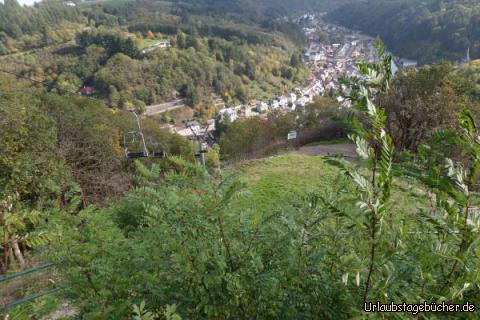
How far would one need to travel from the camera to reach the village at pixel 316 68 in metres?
46.3

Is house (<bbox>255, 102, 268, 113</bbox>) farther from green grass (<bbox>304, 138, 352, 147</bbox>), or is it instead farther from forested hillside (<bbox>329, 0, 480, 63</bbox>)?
green grass (<bbox>304, 138, 352, 147</bbox>)

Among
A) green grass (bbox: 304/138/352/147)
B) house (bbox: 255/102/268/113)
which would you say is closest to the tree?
green grass (bbox: 304/138/352/147)

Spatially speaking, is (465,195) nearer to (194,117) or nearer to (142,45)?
(194,117)

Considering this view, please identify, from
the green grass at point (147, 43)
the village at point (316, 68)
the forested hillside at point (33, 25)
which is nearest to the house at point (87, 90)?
the village at point (316, 68)

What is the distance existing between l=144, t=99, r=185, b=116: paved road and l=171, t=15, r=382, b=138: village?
18.8ft

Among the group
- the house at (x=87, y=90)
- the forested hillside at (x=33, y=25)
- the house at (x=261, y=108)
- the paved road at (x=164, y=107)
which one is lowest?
the house at (x=261, y=108)

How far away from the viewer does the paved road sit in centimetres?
4928

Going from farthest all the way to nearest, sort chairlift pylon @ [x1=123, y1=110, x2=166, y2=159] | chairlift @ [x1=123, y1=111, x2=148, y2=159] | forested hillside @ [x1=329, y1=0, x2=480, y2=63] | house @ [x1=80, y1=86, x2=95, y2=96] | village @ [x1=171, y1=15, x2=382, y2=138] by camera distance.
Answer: forested hillside @ [x1=329, y1=0, x2=480, y2=63]
village @ [x1=171, y1=15, x2=382, y2=138]
house @ [x1=80, y1=86, x2=95, y2=96]
chairlift @ [x1=123, y1=111, x2=148, y2=159]
chairlift pylon @ [x1=123, y1=110, x2=166, y2=159]

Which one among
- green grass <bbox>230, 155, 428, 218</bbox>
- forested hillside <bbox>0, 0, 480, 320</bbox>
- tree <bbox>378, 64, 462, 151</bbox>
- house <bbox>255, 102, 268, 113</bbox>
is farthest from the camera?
house <bbox>255, 102, 268, 113</bbox>

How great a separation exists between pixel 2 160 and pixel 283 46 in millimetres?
78821

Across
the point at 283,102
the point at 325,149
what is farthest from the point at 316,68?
the point at 325,149

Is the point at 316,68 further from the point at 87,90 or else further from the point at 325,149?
the point at 325,149

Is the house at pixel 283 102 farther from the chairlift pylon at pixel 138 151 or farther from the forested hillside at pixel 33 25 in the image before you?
the forested hillside at pixel 33 25

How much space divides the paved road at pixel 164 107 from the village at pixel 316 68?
18.8 feet
